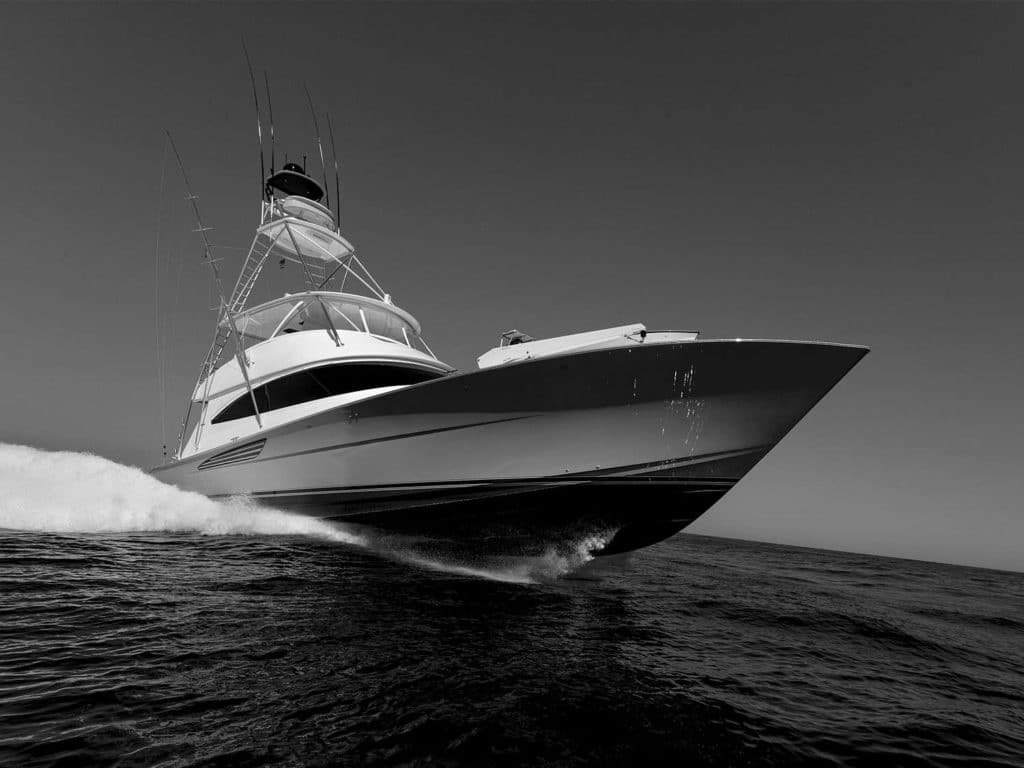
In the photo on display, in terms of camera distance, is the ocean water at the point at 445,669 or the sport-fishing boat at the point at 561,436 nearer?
the ocean water at the point at 445,669

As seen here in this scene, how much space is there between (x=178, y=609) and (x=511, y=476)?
2989 mm

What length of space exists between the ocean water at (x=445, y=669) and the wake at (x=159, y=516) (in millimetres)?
115

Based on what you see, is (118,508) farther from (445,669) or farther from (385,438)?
(445,669)

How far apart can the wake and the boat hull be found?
481mm

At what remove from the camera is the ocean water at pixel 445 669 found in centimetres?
186

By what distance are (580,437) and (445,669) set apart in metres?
2.55

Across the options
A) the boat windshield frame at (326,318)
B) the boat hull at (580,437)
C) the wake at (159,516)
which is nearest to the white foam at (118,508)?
the wake at (159,516)

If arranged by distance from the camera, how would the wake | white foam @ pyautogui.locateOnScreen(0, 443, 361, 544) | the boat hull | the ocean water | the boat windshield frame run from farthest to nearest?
the boat windshield frame, white foam @ pyautogui.locateOnScreen(0, 443, 361, 544), the wake, the boat hull, the ocean water

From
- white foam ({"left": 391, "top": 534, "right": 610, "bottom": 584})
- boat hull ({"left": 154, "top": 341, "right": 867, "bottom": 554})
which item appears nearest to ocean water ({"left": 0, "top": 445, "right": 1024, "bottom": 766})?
white foam ({"left": 391, "top": 534, "right": 610, "bottom": 584})

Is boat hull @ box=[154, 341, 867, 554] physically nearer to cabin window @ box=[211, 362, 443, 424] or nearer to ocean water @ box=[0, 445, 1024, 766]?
ocean water @ box=[0, 445, 1024, 766]

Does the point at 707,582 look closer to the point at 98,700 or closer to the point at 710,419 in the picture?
the point at 710,419

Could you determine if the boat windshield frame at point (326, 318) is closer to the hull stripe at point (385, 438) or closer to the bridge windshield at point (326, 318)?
the bridge windshield at point (326, 318)

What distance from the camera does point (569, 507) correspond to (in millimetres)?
4887

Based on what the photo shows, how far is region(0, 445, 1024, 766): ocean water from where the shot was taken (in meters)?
1.86
